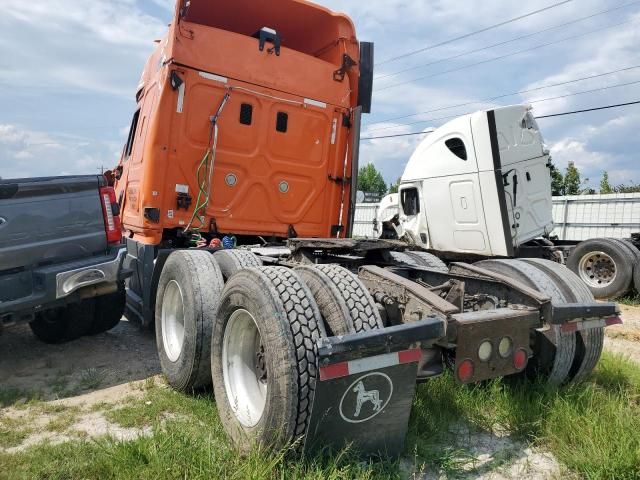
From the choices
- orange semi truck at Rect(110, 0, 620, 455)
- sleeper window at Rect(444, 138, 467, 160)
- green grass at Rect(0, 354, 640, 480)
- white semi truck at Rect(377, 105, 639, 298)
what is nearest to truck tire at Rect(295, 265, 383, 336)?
orange semi truck at Rect(110, 0, 620, 455)

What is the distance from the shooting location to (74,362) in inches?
190

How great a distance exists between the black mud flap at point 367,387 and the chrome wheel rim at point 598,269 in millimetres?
7625

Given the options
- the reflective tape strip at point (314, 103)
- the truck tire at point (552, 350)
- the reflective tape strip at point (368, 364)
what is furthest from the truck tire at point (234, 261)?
the reflective tape strip at point (314, 103)

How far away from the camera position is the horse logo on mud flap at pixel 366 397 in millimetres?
2387

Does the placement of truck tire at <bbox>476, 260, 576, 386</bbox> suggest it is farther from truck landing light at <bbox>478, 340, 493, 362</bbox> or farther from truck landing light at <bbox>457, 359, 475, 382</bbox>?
truck landing light at <bbox>457, 359, 475, 382</bbox>

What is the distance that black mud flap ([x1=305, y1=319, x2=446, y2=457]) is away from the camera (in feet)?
7.40

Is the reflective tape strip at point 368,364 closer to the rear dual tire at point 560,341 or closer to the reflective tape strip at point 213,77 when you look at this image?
the rear dual tire at point 560,341

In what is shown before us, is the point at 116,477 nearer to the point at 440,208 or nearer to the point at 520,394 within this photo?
the point at 520,394

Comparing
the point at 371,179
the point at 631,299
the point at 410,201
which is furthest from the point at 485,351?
the point at 371,179

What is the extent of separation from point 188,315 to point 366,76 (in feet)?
12.1

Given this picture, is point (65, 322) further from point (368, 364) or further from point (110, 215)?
point (368, 364)

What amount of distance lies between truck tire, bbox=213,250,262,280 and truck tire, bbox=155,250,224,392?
0.08 meters

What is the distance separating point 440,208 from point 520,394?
5.64 metres

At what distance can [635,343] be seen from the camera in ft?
19.4
